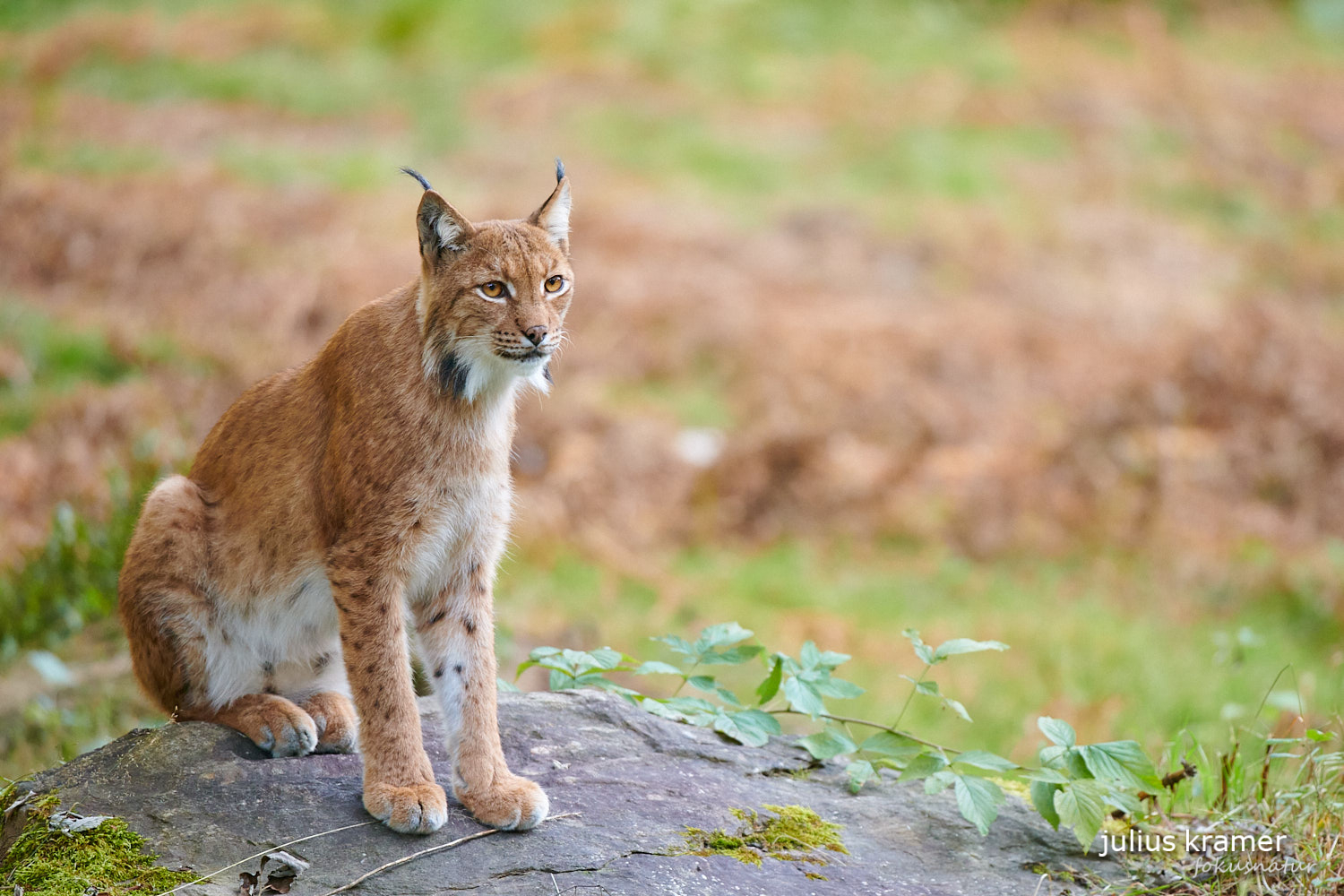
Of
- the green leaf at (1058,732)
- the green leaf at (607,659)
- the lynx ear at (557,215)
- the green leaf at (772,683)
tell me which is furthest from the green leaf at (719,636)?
the lynx ear at (557,215)

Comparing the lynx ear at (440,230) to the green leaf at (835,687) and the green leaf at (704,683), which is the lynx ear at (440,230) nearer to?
the green leaf at (704,683)

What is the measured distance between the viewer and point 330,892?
341 cm

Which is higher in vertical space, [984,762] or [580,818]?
[984,762]

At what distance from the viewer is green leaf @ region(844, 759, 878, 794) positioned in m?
4.30

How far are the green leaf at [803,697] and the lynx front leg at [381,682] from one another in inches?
47.5

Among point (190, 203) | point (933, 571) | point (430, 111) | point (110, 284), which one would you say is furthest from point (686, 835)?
point (430, 111)

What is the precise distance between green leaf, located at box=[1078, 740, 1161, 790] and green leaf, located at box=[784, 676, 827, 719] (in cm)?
86

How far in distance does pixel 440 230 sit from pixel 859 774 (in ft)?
7.62

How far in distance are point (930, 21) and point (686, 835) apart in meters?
20.8

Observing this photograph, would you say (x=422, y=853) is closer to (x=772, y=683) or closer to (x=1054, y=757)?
(x=772, y=683)

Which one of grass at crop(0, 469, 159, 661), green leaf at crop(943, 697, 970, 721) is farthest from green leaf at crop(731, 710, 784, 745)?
grass at crop(0, 469, 159, 661)

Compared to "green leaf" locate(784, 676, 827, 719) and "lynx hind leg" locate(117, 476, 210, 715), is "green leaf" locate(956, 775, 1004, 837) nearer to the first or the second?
"green leaf" locate(784, 676, 827, 719)

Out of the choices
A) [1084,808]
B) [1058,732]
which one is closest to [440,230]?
[1058,732]

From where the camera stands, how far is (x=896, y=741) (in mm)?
4270
